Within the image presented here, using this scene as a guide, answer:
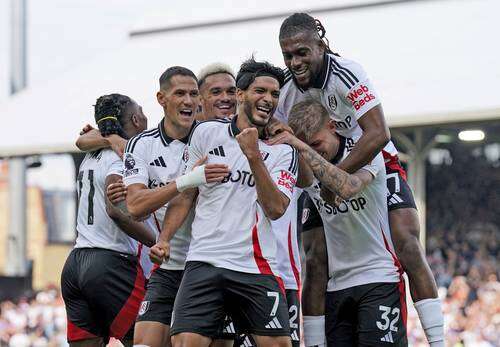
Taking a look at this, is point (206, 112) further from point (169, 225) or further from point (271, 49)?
point (271, 49)

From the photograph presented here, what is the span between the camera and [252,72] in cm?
771

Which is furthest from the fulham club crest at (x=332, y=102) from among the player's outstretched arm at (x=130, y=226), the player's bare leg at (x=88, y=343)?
the player's bare leg at (x=88, y=343)

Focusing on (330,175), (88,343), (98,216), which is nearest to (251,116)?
(330,175)

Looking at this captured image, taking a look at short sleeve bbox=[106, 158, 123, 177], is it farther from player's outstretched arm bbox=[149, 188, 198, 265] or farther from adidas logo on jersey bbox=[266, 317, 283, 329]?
adidas logo on jersey bbox=[266, 317, 283, 329]

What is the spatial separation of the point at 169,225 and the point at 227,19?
767 inches

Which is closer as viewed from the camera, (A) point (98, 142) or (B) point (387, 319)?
(B) point (387, 319)

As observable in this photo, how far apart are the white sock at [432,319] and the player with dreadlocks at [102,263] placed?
2158 mm

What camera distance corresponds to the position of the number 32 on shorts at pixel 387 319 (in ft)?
27.4

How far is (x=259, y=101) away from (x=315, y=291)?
1.73 meters

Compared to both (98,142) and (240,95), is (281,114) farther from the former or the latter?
(98,142)

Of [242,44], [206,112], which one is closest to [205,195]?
[206,112]

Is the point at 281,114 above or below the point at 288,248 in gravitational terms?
above

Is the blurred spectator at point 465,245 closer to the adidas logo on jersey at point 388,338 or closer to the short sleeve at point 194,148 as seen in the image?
the adidas logo on jersey at point 388,338

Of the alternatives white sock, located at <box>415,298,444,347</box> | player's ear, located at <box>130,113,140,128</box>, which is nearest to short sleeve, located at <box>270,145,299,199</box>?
white sock, located at <box>415,298,444,347</box>
